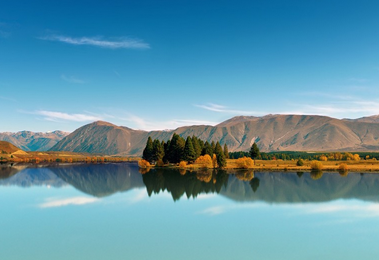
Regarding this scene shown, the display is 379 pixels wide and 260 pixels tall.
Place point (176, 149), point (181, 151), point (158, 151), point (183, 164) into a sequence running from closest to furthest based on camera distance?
point (183, 164), point (181, 151), point (176, 149), point (158, 151)

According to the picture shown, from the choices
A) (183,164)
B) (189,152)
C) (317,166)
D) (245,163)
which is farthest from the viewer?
(189,152)


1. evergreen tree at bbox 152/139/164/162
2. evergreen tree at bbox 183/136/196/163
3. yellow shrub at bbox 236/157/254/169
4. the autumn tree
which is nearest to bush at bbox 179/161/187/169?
evergreen tree at bbox 183/136/196/163

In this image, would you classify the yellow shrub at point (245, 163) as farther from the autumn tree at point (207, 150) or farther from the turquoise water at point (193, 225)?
the turquoise water at point (193, 225)

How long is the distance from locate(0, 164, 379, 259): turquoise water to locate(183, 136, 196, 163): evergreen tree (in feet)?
176

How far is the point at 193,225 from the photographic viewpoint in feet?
113

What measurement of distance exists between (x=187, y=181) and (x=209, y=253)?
5060cm

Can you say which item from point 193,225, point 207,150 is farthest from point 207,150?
point 193,225

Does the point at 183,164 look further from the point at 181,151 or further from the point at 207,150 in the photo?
the point at 207,150

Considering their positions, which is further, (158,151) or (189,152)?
(158,151)

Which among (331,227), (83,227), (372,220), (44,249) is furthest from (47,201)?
(372,220)

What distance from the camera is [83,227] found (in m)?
33.5

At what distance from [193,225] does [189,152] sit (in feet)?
261

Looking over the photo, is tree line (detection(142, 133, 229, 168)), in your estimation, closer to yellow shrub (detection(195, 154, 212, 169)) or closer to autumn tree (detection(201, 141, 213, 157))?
autumn tree (detection(201, 141, 213, 157))

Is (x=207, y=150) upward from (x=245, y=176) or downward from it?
upward
